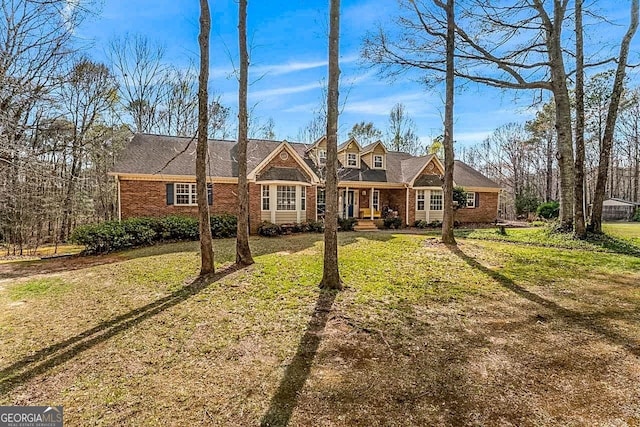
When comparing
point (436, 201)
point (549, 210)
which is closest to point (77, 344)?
point (436, 201)

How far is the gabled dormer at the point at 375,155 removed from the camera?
72.5 feet

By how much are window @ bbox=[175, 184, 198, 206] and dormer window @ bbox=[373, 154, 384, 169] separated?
38.9 ft

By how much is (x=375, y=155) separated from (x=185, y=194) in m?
12.4

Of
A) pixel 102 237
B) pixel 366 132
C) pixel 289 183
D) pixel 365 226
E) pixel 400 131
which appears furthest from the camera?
pixel 366 132

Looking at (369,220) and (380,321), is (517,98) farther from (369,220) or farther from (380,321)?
(380,321)

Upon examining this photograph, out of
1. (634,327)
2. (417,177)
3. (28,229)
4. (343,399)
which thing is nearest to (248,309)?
(343,399)

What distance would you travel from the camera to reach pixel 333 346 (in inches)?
177

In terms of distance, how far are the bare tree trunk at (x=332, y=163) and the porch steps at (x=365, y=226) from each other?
12.1m

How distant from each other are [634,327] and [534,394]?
2.91 metres

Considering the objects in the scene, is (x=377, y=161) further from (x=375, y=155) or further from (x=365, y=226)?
(x=365, y=226)

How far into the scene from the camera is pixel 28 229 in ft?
51.0

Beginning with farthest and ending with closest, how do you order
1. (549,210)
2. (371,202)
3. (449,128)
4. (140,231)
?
1. (549,210)
2. (371,202)
3. (140,231)
4. (449,128)

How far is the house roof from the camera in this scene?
53.2 feet

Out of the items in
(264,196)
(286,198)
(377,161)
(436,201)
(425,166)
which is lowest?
(436,201)
